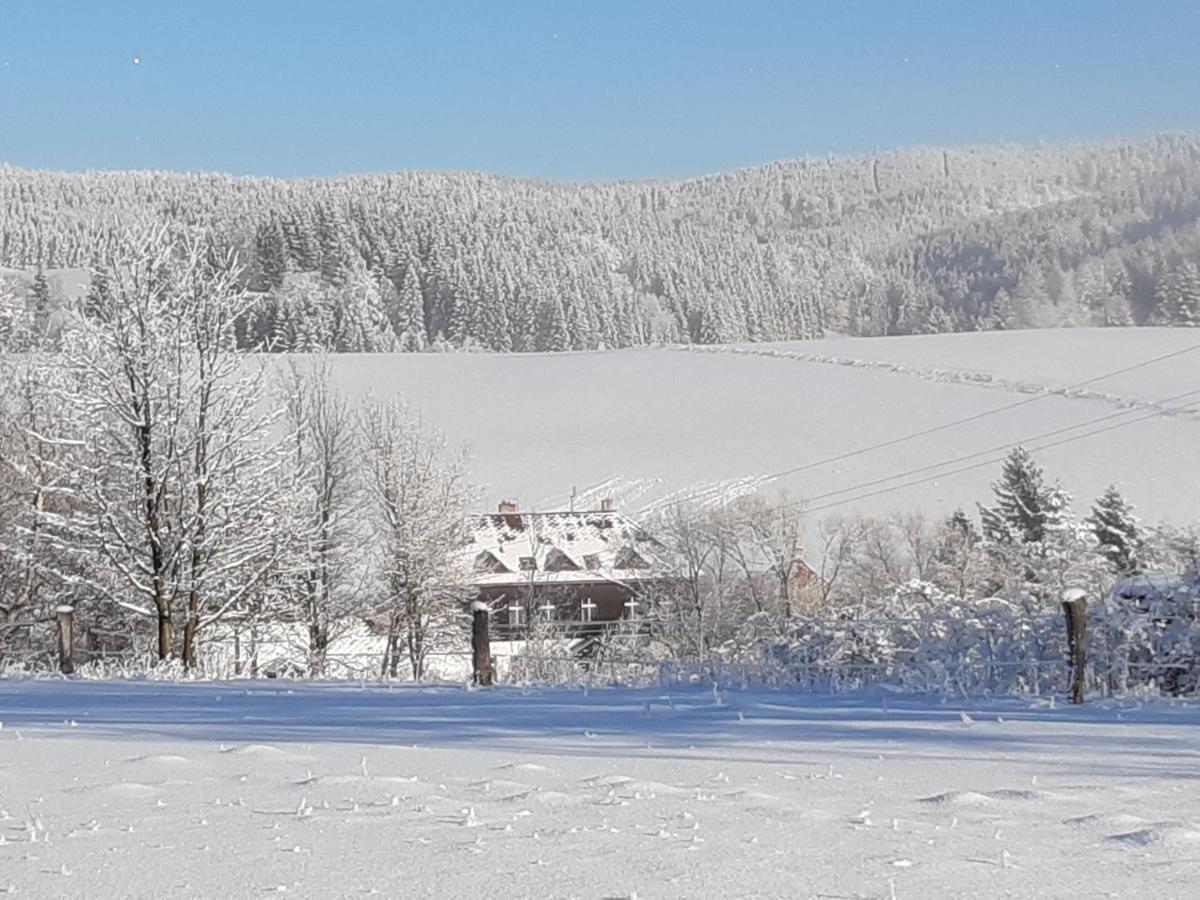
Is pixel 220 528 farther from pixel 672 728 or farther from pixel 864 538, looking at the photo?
pixel 864 538

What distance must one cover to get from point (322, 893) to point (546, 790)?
1.91 m

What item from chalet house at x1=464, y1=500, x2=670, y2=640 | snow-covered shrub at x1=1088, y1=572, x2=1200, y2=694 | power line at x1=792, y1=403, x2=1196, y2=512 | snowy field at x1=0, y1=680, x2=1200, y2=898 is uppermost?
power line at x1=792, y1=403, x2=1196, y2=512

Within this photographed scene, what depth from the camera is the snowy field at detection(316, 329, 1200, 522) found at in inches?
1767

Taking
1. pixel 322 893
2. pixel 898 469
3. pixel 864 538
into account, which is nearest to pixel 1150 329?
pixel 898 469

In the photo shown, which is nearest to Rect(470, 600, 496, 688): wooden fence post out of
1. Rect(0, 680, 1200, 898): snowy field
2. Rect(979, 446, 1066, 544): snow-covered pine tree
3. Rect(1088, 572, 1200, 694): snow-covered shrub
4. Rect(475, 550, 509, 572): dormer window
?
Rect(0, 680, 1200, 898): snowy field

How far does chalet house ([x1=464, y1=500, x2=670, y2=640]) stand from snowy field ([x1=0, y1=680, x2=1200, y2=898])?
111 ft

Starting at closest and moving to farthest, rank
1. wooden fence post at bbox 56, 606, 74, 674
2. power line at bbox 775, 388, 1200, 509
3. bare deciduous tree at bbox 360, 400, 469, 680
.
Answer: wooden fence post at bbox 56, 606, 74, 674 → bare deciduous tree at bbox 360, 400, 469, 680 → power line at bbox 775, 388, 1200, 509

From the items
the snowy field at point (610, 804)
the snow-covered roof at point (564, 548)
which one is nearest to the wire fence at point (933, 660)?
the snowy field at point (610, 804)

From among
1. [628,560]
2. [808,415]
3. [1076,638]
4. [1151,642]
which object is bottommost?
[1151,642]

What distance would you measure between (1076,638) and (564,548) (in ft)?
116

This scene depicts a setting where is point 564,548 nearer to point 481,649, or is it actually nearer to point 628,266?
point 481,649

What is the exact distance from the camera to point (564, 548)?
44.8m

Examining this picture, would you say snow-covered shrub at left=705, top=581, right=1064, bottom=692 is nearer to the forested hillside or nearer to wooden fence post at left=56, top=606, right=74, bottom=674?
wooden fence post at left=56, top=606, right=74, bottom=674

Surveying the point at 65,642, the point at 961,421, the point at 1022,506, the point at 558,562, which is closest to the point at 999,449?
the point at 961,421
